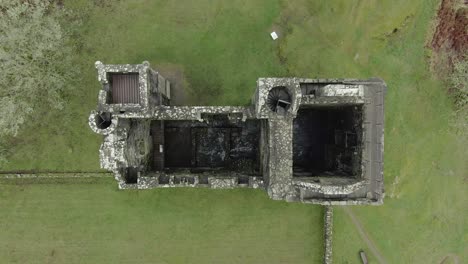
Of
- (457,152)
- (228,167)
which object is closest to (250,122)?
(228,167)

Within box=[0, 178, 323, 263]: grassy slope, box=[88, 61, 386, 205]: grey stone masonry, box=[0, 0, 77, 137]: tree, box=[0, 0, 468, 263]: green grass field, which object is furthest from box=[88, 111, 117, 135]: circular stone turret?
box=[0, 178, 323, 263]: grassy slope

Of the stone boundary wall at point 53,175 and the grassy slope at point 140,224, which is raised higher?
the stone boundary wall at point 53,175

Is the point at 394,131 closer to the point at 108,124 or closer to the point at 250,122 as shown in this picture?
the point at 250,122

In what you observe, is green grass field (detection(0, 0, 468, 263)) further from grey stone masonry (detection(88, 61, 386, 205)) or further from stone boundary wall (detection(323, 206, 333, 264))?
grey stone masonry (detection(88, 61, 386, 205))

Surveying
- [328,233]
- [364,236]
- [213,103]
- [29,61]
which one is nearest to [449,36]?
[364,236]

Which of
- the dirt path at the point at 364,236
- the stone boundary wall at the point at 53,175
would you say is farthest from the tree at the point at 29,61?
the dirt path at the point at 364,236

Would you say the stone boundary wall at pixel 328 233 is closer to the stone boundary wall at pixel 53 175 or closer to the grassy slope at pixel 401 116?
the grassy slope at pixel 401 116
